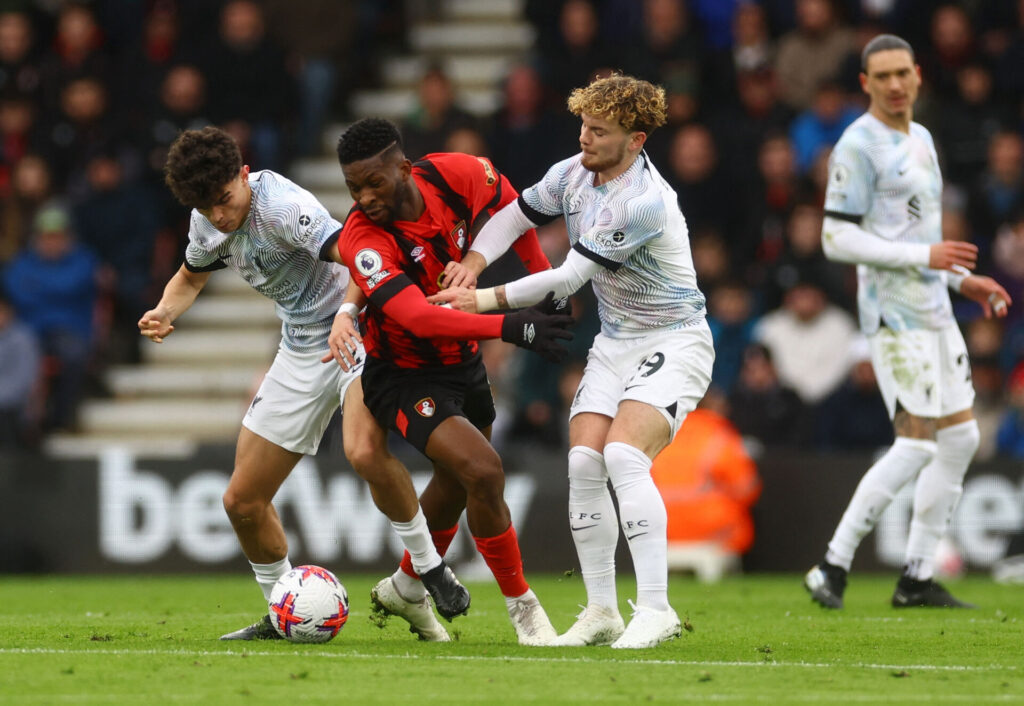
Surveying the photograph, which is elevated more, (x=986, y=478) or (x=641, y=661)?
(x=641, y=661)

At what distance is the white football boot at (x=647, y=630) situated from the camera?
7.37 m

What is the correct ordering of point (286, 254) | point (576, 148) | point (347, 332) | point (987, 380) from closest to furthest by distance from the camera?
point (347, 332), point (286, 254), point (987, 380), point (576, 148)

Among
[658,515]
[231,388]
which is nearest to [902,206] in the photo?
[658,515]

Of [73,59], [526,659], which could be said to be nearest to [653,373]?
[526,659]

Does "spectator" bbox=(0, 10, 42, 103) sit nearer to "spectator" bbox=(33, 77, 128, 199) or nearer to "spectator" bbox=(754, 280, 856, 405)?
"spectator" bbox=(33, 77, 128, 199)

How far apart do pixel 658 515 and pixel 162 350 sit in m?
10.8

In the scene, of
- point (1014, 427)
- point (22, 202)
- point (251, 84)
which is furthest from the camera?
point (22, 202)

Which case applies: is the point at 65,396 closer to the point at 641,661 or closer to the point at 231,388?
the point at 231,388

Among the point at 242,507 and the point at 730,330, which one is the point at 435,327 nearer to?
the point at 242,507

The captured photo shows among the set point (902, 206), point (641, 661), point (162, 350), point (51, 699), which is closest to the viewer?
point (51, 699)

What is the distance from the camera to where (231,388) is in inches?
662

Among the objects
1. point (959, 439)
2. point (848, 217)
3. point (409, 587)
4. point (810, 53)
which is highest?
Result: point (810, 53)

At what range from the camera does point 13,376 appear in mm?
15352

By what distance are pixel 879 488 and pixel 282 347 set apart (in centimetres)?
352
